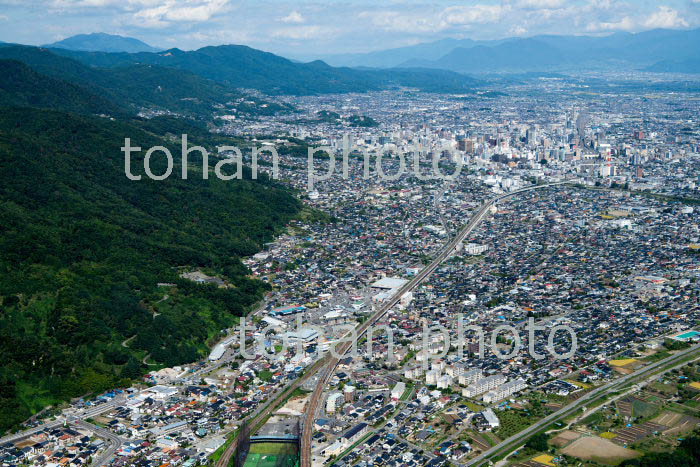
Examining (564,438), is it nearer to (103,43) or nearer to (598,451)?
(598,451)

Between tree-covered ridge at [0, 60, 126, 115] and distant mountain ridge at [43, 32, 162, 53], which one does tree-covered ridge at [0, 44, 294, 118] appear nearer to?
tree-covered ridge at [0, 60, 126, 115]

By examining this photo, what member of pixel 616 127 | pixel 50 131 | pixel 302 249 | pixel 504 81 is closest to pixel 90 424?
pixel 302 249

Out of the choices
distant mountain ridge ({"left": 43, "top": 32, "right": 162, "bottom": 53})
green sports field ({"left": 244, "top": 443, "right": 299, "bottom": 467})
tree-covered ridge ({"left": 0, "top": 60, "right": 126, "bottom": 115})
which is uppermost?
distant mountain ridge ({"left": 43, "top": 32, "right": 162, "bottom": 53})

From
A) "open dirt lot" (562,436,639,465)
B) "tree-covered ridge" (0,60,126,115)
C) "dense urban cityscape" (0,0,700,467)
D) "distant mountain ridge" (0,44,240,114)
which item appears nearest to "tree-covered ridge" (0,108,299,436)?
"dense urban cityscape" (0,0,700,467)

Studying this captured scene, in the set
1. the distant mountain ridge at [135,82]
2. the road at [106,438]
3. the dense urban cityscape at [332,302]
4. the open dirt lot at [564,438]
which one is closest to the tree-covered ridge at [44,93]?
the dense urban cityscape at [332,302]

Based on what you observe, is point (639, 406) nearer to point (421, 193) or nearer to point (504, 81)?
point (421, 193)

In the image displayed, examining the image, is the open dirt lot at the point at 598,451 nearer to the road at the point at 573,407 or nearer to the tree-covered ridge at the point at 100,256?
the road at the point at 573,407
